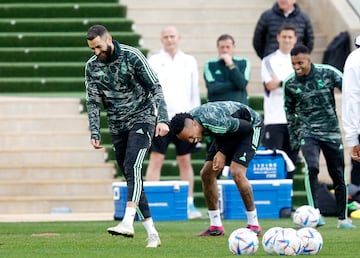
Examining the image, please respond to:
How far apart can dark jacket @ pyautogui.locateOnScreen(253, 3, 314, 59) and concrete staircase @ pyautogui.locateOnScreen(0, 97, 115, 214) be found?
3.00 m

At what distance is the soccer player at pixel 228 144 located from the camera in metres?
12.8

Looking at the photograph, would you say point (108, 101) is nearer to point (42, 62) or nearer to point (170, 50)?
point (170, 50)

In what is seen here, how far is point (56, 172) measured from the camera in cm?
1950

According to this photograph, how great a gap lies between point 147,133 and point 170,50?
5053mm

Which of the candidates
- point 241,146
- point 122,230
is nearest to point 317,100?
point 241,146

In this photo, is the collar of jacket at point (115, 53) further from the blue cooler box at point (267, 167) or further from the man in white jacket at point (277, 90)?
the man in white jacket at point (277, 90)

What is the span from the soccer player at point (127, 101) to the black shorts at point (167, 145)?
13.1ft

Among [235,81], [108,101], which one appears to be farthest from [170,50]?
[108,101]

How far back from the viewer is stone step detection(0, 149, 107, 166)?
64.8 ft

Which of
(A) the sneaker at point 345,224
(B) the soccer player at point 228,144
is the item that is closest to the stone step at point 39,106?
(A) the sneaker at point 345,224

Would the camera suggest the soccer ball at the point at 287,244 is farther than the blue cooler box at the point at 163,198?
No

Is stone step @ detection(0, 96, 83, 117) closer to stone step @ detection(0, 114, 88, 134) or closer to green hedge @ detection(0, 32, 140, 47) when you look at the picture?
stone step @ detection(0, 114, 88, 134)

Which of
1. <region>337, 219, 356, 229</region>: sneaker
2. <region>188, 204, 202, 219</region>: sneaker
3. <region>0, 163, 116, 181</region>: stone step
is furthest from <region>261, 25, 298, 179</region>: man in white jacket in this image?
<region>0, 163, 116, 181</region>: stone step

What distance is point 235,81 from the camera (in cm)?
1738
